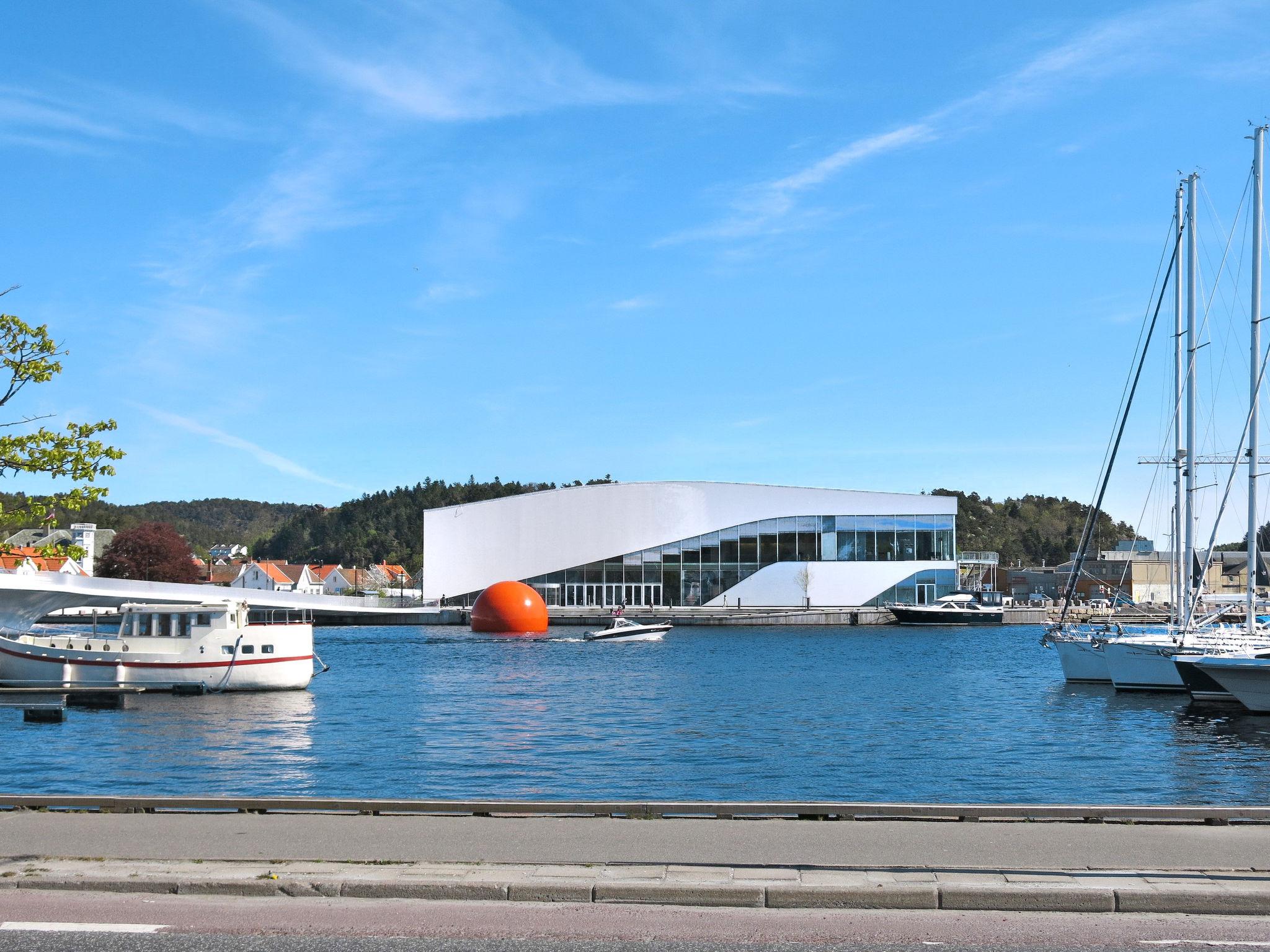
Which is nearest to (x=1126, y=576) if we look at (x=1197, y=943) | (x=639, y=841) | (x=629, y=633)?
(x=629, y=633)

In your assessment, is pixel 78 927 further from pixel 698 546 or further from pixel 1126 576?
pixel 1126 576

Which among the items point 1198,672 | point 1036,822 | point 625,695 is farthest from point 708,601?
point 1036,822

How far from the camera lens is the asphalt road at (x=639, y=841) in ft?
36.5

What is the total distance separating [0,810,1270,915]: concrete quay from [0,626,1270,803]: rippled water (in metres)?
9.49

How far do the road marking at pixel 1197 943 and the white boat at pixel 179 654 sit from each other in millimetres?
40215

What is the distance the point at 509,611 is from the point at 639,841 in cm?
8195

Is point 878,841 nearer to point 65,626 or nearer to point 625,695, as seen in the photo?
point 625,695

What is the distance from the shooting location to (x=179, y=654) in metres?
45.3

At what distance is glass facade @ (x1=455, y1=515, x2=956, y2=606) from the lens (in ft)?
395

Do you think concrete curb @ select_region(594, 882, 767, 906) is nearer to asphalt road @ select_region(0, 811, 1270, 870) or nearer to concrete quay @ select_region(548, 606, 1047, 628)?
asphalt road @ select_region(0, 811, 1270, 870)

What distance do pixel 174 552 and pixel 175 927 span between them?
149016 millimetres

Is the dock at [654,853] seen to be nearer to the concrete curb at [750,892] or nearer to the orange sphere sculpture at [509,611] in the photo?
the concrete curb at [750,892]

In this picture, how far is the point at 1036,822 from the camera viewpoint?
12742mm

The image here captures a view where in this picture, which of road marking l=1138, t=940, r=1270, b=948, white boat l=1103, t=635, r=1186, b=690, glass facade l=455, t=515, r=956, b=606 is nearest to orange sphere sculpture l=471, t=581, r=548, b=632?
glass facade l=455, t=515, r=956, b=606
